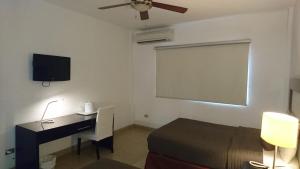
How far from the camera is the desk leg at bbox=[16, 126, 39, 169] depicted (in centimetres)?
230

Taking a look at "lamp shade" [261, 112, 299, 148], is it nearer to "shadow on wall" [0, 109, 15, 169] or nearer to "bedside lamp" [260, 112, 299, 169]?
"bedside lamp" [260, 112, 299, 169]

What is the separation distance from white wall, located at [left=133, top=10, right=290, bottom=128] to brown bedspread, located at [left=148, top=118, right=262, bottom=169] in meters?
0.77

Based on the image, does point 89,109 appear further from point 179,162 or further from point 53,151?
point 179,162

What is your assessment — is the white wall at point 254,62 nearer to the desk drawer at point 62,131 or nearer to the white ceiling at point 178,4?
the white ceiling at point 178,4

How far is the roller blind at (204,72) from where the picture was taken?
342cm

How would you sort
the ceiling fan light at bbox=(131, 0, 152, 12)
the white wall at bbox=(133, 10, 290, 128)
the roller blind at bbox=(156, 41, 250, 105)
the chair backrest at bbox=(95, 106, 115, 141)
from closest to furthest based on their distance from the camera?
the ceiling fan light at bbox=(131, 0, 152, 12) → the chair backrest at bbox=(95, 106, 115, 141) → the white wall at bbox=(133, 10, 290, 128) → the roller blind at bbox=(156, 41, 250, 105)

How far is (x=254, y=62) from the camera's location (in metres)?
3.31

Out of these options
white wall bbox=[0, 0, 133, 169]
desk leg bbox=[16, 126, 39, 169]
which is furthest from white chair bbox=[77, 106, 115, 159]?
desk leg bbox=[16, 126, 39, 169]

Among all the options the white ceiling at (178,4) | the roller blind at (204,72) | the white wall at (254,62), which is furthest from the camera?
the roller blind at (204,72)

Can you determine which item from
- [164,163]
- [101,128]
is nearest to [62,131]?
[101,128]

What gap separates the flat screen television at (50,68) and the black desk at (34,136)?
0.69m

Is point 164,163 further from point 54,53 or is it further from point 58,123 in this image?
point 54,53

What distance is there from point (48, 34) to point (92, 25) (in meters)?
0.94

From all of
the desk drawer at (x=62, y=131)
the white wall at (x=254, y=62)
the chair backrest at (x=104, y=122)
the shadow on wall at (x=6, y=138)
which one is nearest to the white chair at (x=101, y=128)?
the chair backrest at (x=104, y=122)
